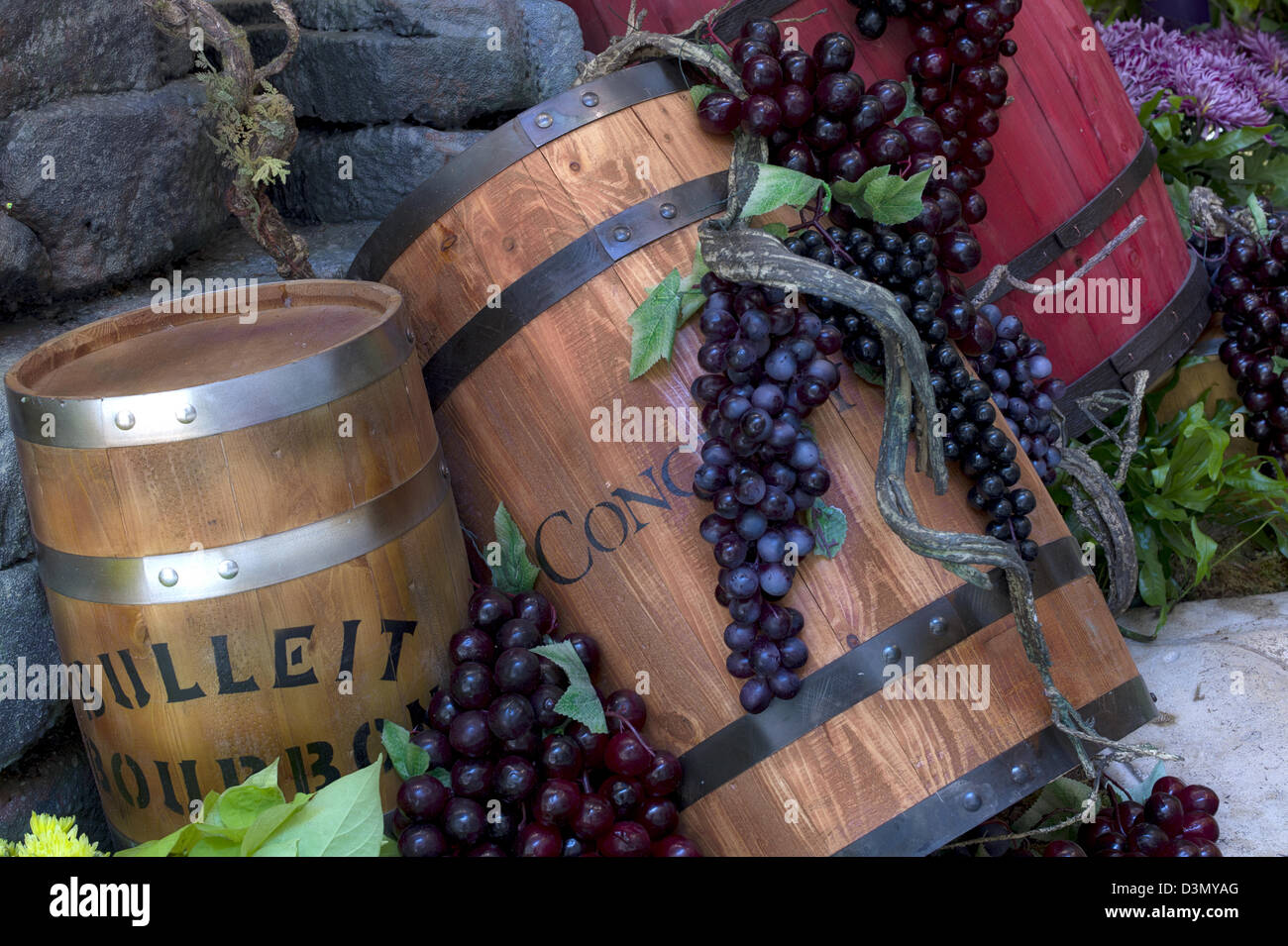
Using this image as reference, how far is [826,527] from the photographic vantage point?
131 centimetres

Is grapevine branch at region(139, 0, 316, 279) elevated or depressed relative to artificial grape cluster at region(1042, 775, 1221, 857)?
elevated

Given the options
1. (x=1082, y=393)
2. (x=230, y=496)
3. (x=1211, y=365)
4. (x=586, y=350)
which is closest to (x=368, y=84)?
(x=586, y=350)

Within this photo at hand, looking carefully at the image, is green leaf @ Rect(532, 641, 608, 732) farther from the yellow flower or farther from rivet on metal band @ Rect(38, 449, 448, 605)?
the yellow flower

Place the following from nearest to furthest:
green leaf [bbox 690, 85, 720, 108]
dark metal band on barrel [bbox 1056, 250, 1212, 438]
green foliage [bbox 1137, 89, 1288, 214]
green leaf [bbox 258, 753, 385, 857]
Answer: green leaf [bbox 258, 753, 385, 857] < green leaf [bbox 690, 85, 720, 108] < dark metal band on barrel [bbox 1056, 250, 1212, 438] < green foliage [bbox 1137, 89, 1288, 214]

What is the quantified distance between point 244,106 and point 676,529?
930mm

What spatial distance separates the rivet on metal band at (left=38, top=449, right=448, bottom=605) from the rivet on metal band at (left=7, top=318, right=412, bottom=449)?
0.14 m

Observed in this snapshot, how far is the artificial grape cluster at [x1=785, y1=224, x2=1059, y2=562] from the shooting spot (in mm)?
1338

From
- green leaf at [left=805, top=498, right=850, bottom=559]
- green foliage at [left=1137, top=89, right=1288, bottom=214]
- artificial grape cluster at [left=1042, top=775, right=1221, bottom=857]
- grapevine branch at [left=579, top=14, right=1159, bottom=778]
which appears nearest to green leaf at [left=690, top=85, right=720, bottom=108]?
grapevine branch at [left=579, top=14, right=1159, bottom=778]

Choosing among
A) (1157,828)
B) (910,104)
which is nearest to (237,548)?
(910,104)

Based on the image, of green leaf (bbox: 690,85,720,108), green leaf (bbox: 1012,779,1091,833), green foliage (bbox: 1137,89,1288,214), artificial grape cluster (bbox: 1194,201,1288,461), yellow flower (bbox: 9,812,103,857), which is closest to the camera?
yellow flower (bbox: 9,812,103,857)

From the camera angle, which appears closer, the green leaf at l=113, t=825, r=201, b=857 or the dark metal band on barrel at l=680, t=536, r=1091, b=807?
the green leaf at l=113, t=825, r=201, b=857

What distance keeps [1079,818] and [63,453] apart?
1.33 m

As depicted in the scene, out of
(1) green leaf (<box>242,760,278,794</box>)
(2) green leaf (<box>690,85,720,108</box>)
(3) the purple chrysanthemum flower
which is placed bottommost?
(1) green leaf (<box>242,760,278,794</box>)

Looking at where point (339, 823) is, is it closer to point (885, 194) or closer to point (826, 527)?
point (826, 527)
